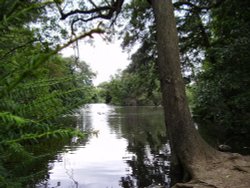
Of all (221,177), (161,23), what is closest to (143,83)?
(161,23)

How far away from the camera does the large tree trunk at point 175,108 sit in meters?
7.12

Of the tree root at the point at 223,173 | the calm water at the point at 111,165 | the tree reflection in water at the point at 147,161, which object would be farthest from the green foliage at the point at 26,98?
the tree reflection in water at the point at 147,161

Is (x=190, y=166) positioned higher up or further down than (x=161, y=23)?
further down

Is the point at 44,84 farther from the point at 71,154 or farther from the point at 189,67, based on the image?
the point at 189,67

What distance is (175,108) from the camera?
7.28 metres

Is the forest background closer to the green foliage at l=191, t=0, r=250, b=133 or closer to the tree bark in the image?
the green foliage at l=191, t=0, r=250, b=133

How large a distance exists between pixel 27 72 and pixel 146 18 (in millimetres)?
15005

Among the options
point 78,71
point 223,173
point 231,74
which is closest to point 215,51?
point 231,74

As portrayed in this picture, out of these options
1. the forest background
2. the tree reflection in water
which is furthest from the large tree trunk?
the forest background

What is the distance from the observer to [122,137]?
51.8ft

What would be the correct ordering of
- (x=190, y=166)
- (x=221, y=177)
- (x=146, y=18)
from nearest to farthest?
(x=221, y=177)
(x=190, y=166)
(x=146, y=18)

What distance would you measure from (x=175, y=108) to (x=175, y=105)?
70mm

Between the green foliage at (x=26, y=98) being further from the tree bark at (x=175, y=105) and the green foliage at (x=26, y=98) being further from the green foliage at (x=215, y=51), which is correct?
the green foliage at (x=215, y=51)

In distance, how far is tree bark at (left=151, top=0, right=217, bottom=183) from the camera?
23.4ft
